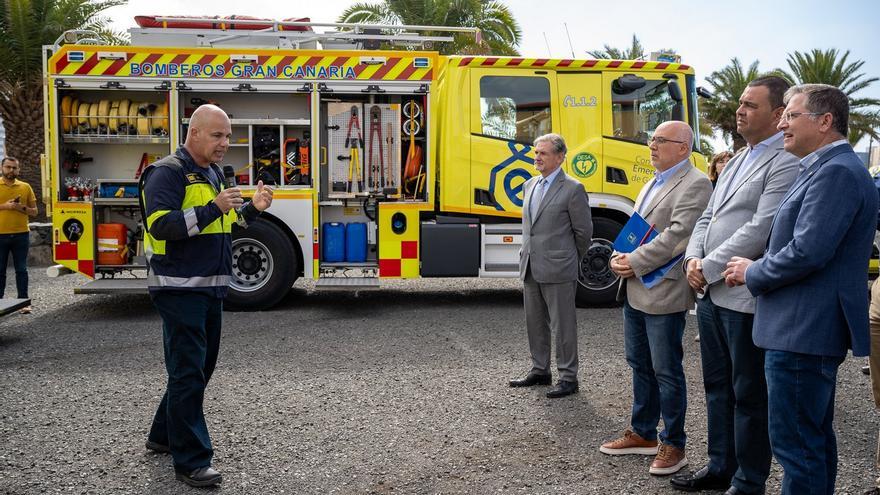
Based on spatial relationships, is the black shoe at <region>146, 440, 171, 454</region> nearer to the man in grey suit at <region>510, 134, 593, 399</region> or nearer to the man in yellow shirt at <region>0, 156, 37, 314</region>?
the man in grey suit at <region>510, 134, 593, 399</region>

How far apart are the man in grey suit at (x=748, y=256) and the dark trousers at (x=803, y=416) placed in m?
0.48

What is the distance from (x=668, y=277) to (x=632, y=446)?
1024 mm

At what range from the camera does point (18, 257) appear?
29.8 ft

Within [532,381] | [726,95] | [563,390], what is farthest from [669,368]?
[726,95]

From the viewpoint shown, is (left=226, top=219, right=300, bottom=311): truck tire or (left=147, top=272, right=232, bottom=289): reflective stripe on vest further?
(left=226, top=219, right=300, bottom=311): truck tire

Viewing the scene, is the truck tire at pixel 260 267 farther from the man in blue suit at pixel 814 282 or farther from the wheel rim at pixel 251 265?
the man in blue suit at pixel 814 282

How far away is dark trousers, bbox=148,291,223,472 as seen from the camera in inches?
156

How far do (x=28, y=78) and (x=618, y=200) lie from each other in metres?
14.2

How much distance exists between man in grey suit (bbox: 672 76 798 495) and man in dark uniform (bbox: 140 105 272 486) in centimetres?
236

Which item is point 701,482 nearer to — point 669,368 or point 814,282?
point 669,368

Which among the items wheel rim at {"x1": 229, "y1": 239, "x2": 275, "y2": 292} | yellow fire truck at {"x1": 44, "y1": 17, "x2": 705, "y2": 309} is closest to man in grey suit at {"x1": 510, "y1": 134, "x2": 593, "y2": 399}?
yellow fire truck at {"x1": 44, "y1": 17, "x2": 705, "y2": 309}

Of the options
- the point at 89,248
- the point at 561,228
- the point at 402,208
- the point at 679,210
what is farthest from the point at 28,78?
the point at 679,210

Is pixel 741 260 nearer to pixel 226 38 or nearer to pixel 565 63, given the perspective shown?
pixel 565 63

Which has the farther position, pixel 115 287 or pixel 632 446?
pixel 115 287
